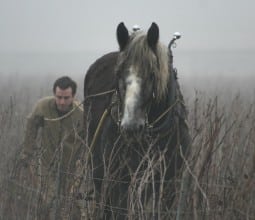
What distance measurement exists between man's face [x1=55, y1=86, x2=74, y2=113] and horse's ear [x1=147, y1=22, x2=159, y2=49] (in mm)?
2042

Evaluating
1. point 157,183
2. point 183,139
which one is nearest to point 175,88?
point 183,139

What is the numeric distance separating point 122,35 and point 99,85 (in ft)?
→ 4.48

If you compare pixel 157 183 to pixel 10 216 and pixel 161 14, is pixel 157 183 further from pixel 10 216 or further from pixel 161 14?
pixel 161 14

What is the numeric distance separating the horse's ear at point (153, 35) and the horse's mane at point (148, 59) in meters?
0.03

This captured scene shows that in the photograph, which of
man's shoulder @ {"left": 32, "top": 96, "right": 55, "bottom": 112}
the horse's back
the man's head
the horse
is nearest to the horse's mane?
the horse

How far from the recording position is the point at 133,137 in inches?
157

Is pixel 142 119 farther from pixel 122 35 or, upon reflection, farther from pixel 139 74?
pixel 122 35

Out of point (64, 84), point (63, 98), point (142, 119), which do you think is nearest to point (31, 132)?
point (63, 98)

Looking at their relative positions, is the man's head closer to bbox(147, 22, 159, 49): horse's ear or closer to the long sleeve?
the long sleeve

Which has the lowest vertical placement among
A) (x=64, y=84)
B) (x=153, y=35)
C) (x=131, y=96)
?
(x=131, y=96)

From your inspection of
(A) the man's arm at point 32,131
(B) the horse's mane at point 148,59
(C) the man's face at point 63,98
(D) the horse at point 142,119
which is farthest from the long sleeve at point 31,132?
(B) the horse's mane at point 148,59

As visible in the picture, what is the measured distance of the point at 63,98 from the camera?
6105 mm

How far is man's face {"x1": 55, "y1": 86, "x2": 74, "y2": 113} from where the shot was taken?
6090mm

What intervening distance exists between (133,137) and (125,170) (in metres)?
0.54
